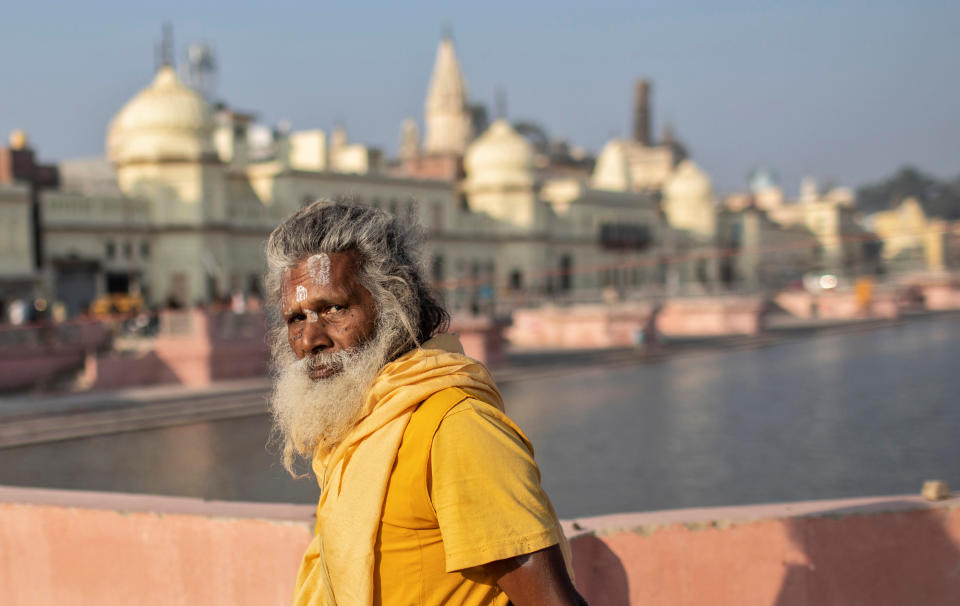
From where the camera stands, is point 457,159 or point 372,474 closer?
point 372,474

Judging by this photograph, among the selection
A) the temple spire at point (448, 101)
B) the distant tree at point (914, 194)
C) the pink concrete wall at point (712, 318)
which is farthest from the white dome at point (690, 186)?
the distant tree at point (914, 194)

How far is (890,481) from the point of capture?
760 centimetres

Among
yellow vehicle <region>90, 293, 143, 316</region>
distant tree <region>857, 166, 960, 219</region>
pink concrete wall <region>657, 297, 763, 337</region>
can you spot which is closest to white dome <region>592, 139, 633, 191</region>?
pink concrete wall <region>657, 297, 763, 337</region>

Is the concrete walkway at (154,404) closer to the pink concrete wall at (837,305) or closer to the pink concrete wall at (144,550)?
the pink concrete wall at (144,550)

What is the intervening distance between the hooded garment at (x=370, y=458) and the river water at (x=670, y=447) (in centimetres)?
245

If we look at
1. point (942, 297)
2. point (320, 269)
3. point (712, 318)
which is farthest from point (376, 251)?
point (942, 297)

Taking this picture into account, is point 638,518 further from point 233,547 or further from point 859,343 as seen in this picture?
point 859,343

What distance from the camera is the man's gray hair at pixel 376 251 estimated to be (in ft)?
6.07

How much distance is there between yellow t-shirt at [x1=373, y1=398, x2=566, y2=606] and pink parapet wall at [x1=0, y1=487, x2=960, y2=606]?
4.34 feet

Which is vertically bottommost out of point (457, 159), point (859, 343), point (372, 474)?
point (859, 343)

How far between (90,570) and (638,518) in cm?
173

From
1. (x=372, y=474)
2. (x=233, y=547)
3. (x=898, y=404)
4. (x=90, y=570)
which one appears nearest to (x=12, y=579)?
(x=90, y=570)

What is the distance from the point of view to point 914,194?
479 feet

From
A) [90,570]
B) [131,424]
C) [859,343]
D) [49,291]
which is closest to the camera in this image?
[90,570]
